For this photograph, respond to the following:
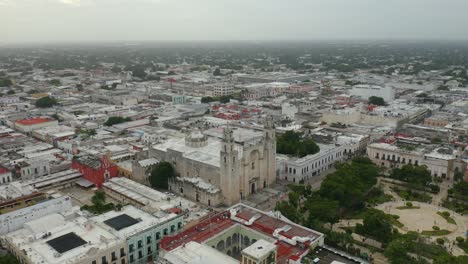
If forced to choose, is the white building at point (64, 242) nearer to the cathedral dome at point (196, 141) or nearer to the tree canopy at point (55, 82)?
the cathedral dome at point (196, 141)

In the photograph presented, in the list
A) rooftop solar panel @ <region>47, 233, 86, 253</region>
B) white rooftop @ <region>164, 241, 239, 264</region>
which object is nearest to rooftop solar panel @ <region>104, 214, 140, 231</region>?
rooftop solar panel @ <region>47, 233, 86, 253</region>

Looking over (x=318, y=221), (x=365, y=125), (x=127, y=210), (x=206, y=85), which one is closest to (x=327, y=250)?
(x=318, y=221)

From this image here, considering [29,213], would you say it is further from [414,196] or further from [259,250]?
[414,196]

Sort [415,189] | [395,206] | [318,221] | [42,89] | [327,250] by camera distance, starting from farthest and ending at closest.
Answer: [42,89] < [415,189] < [395,206] < [318,221] < [327,250]

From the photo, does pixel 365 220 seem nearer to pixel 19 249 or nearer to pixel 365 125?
pixel 19 249

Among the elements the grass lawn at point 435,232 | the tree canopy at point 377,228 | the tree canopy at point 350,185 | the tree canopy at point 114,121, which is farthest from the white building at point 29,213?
the tree canopy at point 114,121

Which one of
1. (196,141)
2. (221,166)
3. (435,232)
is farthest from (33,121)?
(435,232)
